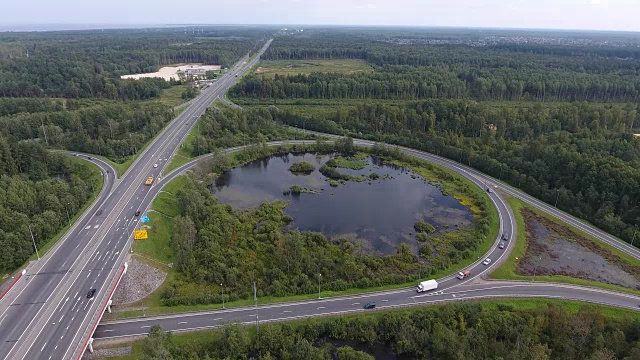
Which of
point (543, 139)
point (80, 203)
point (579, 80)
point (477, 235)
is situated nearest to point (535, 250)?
point (477, 235)

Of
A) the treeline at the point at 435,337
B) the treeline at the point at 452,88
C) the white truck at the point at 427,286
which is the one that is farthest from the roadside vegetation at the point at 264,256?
the treeline at the point at 452,88

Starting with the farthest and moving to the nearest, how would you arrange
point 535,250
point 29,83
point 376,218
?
point 29,83, point 376,218, point 535,250

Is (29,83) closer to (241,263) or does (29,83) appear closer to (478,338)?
(241,263)

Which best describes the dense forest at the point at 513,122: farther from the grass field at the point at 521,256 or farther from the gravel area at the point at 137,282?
the gravel area at the point at 137,282

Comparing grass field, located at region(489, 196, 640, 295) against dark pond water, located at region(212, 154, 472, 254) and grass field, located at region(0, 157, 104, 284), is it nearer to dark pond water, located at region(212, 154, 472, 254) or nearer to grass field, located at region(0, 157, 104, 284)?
dark pond water, located at region(212, 154, 472, 254)

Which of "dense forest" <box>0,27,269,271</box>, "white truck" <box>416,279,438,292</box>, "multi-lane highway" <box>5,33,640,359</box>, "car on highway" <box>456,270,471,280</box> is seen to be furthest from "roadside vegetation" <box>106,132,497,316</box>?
"dense forest" <box>0,27,269,271</box>

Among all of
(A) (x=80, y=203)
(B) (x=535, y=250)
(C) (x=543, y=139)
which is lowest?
(B) (x=535, y=250)
